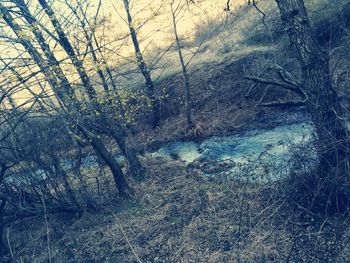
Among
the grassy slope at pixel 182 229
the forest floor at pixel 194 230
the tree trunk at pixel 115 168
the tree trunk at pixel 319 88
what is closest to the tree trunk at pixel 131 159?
the grassy slope at pixel 182 229

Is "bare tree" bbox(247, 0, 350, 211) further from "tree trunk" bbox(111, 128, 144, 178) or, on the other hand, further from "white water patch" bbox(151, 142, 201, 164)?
"white water patch" bbox(151, 142, 201, 164)

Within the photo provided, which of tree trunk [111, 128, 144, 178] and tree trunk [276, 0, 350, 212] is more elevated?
tree trunk [276, 0, 350, 212]

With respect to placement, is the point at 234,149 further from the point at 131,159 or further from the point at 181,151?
the point at 131,159

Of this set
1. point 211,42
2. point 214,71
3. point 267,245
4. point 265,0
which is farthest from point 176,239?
point 265,0

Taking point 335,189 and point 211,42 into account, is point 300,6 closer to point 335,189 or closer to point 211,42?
point 335,189

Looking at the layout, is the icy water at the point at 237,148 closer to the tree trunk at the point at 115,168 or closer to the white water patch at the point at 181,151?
the white water patch at the point at 181,151

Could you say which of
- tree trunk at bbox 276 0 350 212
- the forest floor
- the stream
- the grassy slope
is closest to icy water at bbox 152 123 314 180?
the stream

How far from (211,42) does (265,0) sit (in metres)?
4.03

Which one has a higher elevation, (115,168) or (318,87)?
(318,87)

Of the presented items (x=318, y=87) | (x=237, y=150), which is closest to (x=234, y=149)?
(x=237, y=150)

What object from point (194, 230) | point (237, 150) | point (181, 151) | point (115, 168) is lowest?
point (237, 150)

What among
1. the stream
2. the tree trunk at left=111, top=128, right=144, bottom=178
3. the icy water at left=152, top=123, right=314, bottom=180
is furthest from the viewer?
the tree trunk at left=111, top=128, right=144, bottom=178

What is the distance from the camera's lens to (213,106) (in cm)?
1557

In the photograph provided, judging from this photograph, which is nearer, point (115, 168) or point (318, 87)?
point (318, 87)
